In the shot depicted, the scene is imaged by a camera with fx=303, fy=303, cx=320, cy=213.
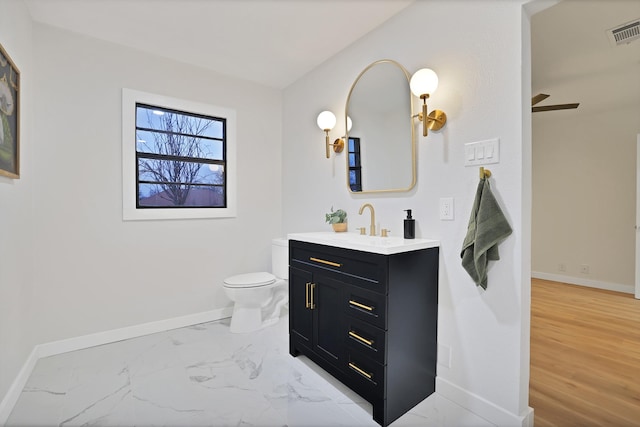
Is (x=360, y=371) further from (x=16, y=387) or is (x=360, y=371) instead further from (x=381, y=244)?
(x=16, y=387)

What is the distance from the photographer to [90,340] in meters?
2.41

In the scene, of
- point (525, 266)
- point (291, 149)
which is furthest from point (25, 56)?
point (525, 266)

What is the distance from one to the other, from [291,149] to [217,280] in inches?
61.3

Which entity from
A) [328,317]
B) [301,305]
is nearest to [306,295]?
[301,305]

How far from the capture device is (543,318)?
304 centimetres

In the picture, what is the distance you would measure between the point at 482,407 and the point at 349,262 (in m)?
1.02

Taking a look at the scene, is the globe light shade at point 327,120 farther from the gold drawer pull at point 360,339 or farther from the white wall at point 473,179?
the gold drawer pull at point 360,339

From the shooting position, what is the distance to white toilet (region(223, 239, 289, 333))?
104 inches

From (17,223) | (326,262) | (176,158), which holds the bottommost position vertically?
(326,262)

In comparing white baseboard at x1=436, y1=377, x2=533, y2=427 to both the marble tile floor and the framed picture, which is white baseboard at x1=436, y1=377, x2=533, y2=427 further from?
the framed picture

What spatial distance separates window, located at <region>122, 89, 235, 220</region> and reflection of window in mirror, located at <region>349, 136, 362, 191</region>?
1.31m

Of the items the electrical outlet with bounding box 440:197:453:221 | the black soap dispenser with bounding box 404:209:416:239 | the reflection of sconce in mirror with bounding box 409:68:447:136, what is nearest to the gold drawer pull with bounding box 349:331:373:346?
the black soap dispenser with bounding box 404:209:416:239

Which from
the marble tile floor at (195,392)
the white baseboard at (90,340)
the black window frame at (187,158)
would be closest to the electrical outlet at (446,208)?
the marble tile floor at (195,392)

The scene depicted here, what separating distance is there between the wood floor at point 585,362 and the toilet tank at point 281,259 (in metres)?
2.01
